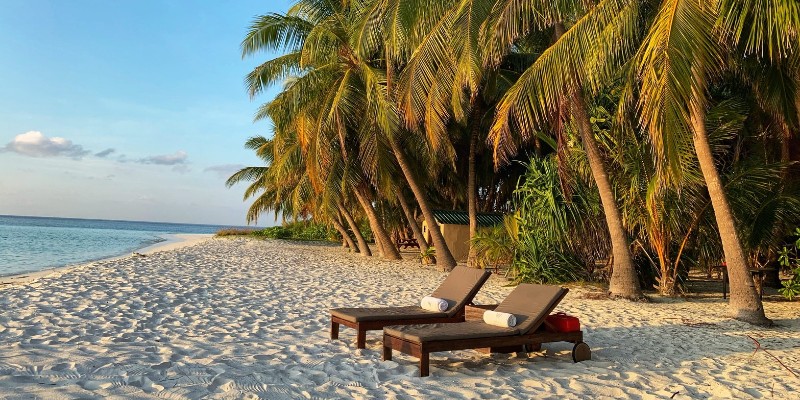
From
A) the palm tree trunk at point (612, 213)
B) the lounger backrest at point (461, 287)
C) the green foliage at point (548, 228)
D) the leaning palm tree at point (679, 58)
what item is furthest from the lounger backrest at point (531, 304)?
the green foliage at point (548, 228)

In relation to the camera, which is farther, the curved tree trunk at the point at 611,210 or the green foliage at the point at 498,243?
the green foliage at the point at 498,243

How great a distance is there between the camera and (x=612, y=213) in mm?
9617

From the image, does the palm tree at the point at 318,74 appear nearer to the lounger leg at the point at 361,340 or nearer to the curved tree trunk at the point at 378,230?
the curved tree trunk at the point at 378,230

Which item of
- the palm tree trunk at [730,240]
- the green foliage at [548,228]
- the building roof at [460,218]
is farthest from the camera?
the building roof at [460,218]

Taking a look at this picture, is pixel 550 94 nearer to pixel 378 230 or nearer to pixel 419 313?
pixel 419 313

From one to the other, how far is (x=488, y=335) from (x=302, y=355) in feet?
5.25

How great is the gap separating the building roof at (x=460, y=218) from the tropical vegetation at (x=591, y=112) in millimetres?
3155

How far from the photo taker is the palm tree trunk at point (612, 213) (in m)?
9.55

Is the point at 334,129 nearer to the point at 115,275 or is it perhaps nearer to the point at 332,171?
the point at 332,171

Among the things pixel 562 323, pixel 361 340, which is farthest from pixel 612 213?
pixel 361 340

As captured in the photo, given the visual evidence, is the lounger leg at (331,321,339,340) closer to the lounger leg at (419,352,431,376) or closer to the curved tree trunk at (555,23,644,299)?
the lounger leg at (419,352,431,376)

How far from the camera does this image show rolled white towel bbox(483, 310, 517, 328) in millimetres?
5113

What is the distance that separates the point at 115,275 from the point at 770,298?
1150cm

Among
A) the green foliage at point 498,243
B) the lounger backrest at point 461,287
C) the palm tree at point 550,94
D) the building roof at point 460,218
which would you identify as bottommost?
the lounger backrest at point 461,287
